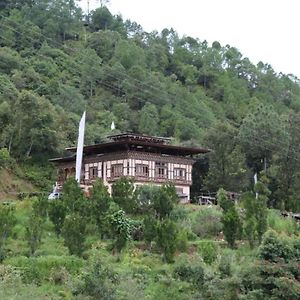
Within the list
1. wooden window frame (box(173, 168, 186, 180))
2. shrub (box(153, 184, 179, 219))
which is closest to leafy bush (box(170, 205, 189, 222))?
shrub (box(153, 184, 179, 219))

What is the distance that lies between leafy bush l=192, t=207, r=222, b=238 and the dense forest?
8 cm

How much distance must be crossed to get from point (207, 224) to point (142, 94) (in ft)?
131

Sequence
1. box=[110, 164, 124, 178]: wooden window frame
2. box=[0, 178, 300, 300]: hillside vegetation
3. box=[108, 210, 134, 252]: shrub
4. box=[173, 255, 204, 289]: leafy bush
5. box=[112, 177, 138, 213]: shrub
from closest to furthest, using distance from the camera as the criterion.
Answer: box=[0, 178, 300, 300]: hillside vegetation, box=[173, 255, 204, 289]: leafy bush, box=[108, 210, 134, 252]: shrub, box=[112, 177, 138, 213]: shrub, box=[110, 164, 124, 178]: wooden window frame

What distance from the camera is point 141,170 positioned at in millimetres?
43281

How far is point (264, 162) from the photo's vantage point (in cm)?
5181

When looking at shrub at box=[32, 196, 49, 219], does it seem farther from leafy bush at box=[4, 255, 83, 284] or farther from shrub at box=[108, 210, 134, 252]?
leafy bush at box=[4, 255, 83, 284]

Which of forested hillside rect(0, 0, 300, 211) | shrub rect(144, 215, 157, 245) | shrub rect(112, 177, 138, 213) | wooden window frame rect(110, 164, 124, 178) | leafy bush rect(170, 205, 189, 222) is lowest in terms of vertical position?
shrub rect(144, 215, 157, 245)

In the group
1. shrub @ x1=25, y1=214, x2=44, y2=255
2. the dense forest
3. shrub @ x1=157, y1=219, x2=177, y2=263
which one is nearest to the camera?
the dense forest

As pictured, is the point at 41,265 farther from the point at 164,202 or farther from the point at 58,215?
the point at 164,202

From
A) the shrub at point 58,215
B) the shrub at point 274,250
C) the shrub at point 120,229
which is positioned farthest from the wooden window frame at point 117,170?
the shrub at point 274,250

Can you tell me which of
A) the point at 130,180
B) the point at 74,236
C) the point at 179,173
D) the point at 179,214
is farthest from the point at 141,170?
the point at 74,236

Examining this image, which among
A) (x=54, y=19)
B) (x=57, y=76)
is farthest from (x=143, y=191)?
(x=54, y=19)

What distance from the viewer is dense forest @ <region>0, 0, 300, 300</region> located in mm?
24016

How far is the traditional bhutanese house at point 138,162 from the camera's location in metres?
42.8
